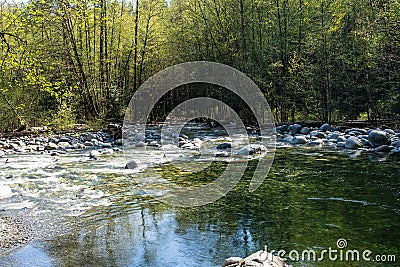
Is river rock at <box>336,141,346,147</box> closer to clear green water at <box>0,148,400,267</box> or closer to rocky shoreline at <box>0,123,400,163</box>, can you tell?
rocky shoreline at <box>0,123,400,163</box>

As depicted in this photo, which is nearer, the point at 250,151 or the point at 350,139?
the point at 250,151

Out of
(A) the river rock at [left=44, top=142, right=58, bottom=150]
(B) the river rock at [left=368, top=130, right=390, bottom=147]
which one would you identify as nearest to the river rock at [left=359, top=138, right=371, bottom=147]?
(B) the river rock at [left=368, top=130, right=390, bottom=147]

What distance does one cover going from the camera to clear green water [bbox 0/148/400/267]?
3.25 metres

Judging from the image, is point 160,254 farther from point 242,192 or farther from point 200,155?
point 200,155

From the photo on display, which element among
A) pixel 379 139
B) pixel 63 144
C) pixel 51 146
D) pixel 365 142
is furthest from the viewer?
pixel 63 144

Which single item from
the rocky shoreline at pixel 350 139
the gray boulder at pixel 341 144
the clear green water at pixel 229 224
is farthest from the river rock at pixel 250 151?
the clear green water at pixel 229 224

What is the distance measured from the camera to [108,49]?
15.6 meters

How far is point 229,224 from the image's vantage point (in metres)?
4.00

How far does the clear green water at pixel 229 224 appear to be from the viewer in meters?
3.25

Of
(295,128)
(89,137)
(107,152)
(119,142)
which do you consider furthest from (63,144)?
(295,128)

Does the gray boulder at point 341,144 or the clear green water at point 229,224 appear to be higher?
the gray boulder at point 341,144

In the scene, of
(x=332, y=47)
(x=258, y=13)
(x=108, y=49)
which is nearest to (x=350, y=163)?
(x=332, y=47)

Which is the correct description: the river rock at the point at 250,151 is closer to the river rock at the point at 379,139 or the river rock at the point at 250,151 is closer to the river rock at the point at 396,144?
the river rock at the point at 379,139

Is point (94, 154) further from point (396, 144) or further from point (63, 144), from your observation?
point (396, 144)
